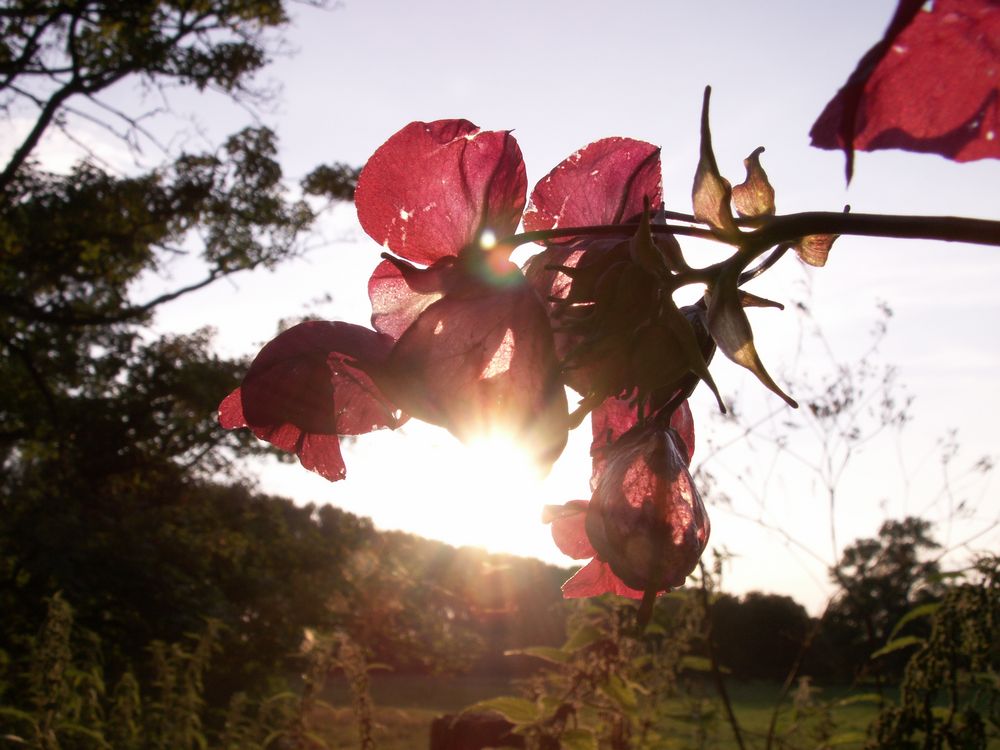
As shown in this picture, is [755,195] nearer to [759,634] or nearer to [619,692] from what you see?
[619,692]

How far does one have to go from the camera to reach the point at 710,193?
360 millimetres

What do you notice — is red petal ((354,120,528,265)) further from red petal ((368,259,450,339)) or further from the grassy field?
the grassy field

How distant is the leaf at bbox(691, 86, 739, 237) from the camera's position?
0.35m

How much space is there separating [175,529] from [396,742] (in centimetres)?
315

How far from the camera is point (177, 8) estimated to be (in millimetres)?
9391

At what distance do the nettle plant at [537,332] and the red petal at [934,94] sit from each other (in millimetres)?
38

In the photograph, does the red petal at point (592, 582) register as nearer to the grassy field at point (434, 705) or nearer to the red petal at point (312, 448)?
the red petal at point (312, 448)

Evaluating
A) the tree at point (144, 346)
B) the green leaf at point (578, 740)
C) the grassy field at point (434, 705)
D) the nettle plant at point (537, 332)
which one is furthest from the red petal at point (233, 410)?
the tree at point (144, 346)

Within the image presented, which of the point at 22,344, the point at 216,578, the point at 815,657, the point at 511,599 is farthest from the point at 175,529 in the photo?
the point at 815,657

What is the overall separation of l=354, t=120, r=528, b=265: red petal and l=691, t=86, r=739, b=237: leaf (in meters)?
0.09

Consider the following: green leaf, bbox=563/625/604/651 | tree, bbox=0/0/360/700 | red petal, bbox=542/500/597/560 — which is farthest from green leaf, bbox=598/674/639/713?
tree, bbox=0/0/360/700

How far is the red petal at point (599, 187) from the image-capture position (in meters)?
0.44

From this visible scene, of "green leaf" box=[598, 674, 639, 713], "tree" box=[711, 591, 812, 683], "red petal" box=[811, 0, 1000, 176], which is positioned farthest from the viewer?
"tree" box=[711, 591, 812, 683]

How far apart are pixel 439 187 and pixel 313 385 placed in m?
0.11
